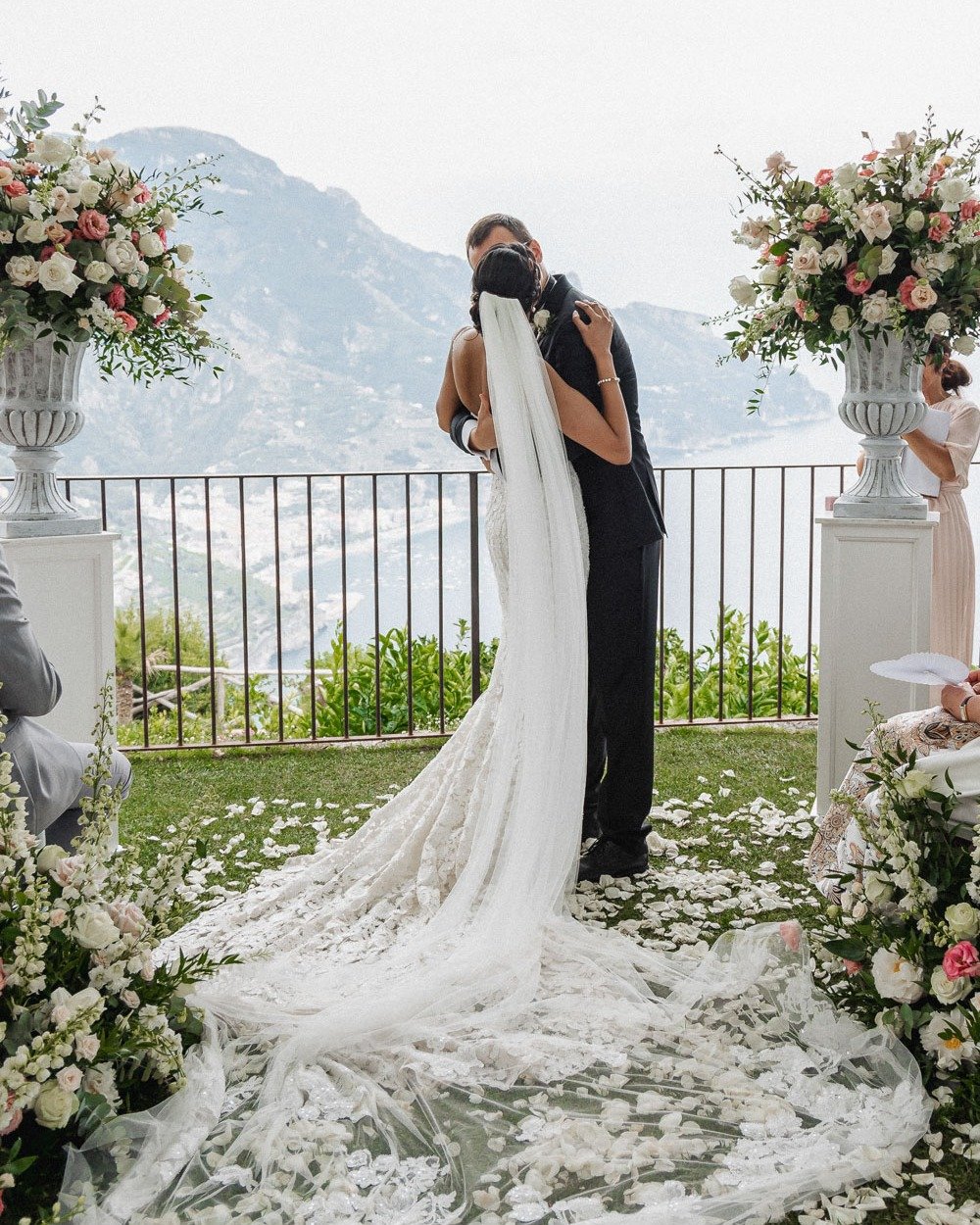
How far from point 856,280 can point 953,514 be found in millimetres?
1452

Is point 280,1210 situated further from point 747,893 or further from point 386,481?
point 386,481

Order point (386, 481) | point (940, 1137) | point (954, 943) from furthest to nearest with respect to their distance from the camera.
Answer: point (386, 481) < point (954, 943) < point (940, 1137)

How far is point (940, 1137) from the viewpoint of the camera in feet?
6.19

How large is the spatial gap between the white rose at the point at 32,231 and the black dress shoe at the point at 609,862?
2.18 m

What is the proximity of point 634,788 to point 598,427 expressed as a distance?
102 cm

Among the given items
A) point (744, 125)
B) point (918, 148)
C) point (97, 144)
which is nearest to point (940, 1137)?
point (918, 148)

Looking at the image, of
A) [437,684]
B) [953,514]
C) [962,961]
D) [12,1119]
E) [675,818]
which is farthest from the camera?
[437,684]

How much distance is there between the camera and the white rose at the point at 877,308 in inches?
125

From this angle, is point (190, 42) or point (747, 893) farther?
point (190, 42)

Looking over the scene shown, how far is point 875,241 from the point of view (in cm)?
318

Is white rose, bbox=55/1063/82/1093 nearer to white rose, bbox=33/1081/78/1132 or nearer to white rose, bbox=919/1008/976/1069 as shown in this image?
white rose, bbox=33/1081/78/1132

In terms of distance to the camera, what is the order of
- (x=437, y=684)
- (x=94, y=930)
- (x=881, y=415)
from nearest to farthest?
(x=94, y=930)
(x=881, y=415)
(x=437, y=684)

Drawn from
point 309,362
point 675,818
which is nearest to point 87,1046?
point 675,818

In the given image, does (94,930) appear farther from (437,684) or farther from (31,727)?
(437,684)
